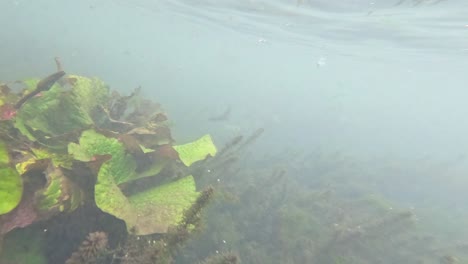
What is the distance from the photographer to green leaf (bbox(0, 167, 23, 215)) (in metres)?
1.91

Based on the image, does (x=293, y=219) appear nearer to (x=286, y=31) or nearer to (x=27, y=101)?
(x=27, y=101)

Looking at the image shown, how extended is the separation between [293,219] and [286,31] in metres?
26.1

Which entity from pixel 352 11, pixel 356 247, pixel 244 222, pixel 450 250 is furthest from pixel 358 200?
pixel 352 11

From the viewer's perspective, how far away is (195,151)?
3.78m

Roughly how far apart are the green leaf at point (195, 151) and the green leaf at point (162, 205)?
539 mm

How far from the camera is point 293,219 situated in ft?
26.5

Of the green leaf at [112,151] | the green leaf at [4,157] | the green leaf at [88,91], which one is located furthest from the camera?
the green leaf at [88,91]

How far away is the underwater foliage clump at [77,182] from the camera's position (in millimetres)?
2244

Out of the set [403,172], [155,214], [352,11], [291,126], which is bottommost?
[291,126]

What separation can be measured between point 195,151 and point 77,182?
131 cm

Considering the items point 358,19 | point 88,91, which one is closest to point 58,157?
point 88,91

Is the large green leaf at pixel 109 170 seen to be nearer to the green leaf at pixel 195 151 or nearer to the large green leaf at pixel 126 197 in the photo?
the large green leaf at pixel 126 197

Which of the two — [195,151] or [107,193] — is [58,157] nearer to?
[107,193]

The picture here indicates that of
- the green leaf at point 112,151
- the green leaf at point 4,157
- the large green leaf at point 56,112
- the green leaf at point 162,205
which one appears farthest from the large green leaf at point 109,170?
the green leaf at point 4,157
